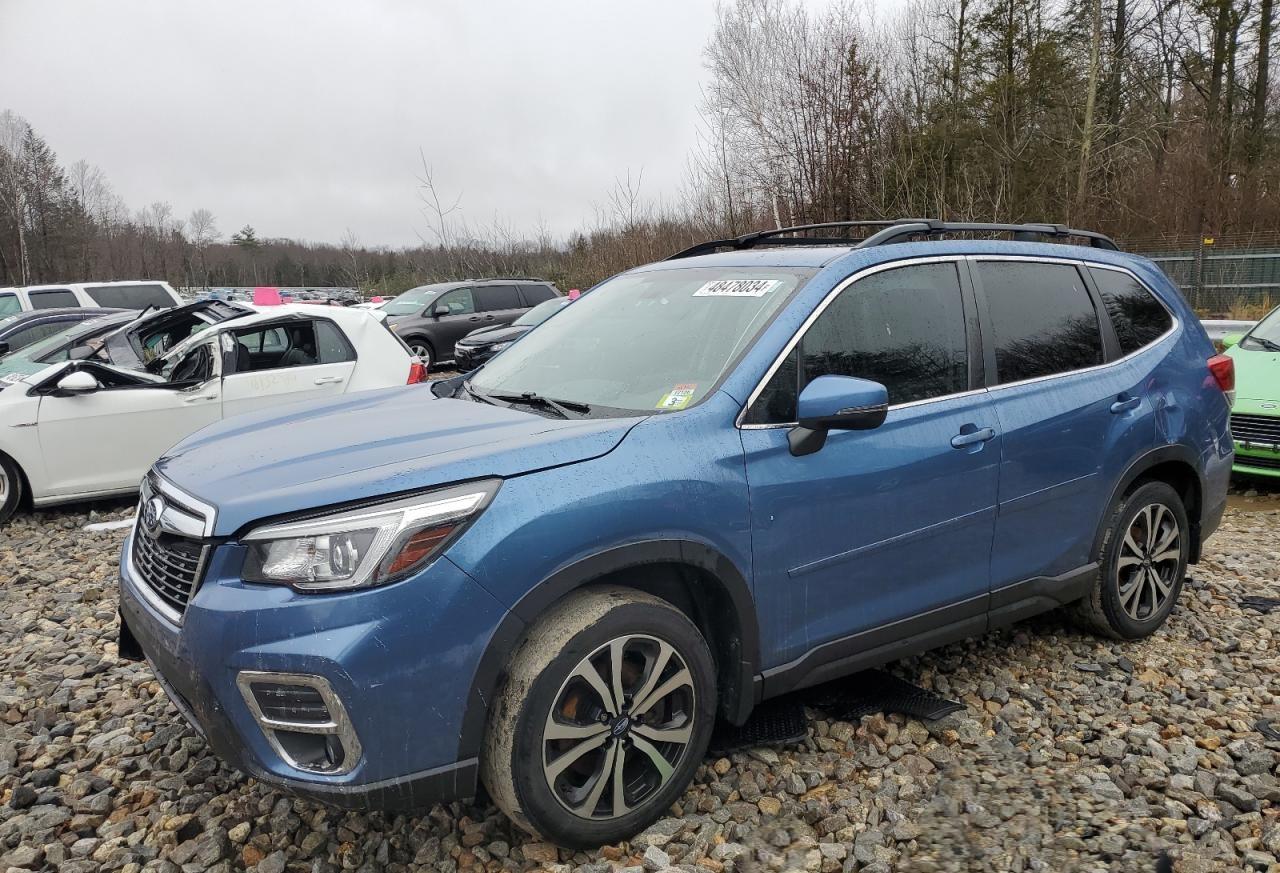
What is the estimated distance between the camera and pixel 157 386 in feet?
23.0

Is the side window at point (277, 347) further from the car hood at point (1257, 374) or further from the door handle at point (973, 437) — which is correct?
the car hood at point (1257, 374)

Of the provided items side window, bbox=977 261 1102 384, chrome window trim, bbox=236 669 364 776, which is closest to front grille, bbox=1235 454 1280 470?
side window, bbox=977 261 1102 384

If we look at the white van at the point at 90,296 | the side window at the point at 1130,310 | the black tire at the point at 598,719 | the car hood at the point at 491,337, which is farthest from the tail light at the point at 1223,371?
the white van at the point at 90,296

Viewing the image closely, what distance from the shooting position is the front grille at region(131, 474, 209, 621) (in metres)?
2.38

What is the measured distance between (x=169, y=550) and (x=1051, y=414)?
10.6 feet

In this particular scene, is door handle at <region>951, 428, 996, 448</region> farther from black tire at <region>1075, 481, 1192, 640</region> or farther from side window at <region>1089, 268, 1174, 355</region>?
side window at <region>1089, 268, 1174, 355</region>

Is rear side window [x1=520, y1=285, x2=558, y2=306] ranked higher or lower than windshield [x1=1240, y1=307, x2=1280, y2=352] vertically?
higher

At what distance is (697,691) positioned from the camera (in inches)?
104

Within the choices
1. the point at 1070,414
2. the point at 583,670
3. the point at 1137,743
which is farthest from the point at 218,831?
the point at 1070,414

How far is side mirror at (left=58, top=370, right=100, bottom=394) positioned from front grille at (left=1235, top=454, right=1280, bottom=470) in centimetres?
924

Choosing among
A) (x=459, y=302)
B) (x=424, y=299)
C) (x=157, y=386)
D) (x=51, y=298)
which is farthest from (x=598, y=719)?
(x=51, y=298)

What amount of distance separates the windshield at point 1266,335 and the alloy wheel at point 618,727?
7.59m

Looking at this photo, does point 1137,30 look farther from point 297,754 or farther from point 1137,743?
point 297,754

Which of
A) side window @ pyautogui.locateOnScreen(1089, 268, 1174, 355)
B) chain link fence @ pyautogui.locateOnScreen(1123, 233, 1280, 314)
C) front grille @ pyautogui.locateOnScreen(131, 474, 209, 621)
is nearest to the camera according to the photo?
front grille @ pyautogui.locateOnScreen(131, 474, 209, 621)
